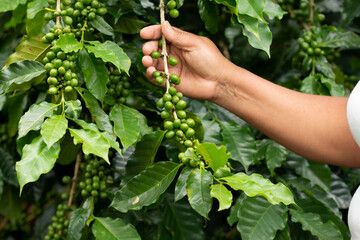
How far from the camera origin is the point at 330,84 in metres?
1.39

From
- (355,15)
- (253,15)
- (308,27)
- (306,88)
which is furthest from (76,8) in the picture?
(355,15)

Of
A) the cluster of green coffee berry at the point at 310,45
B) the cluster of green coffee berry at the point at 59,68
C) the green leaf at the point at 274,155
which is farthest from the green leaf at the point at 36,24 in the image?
the cluster of green coffee berry at the point at 310,45

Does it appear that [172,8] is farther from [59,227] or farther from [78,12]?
[59,227]

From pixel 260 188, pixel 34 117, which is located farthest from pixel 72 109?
pixel 260 188

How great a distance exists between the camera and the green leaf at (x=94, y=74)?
1.00 m

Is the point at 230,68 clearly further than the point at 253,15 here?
Yes

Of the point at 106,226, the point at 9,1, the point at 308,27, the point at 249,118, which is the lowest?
the point at 106,226

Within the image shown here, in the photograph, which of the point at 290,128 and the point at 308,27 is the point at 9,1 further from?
the point at 308,27

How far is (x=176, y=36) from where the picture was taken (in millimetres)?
1093

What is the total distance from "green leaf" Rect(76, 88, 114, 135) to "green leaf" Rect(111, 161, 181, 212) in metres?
0.15

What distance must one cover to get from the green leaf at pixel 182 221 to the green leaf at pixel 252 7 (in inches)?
24.6

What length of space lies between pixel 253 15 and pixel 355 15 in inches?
36.6

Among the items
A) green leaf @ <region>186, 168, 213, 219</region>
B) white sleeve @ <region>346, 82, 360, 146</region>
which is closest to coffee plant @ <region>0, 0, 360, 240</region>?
green leaf @ <region>186, 168, 213, 219</region>

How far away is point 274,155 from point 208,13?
0.52 m
